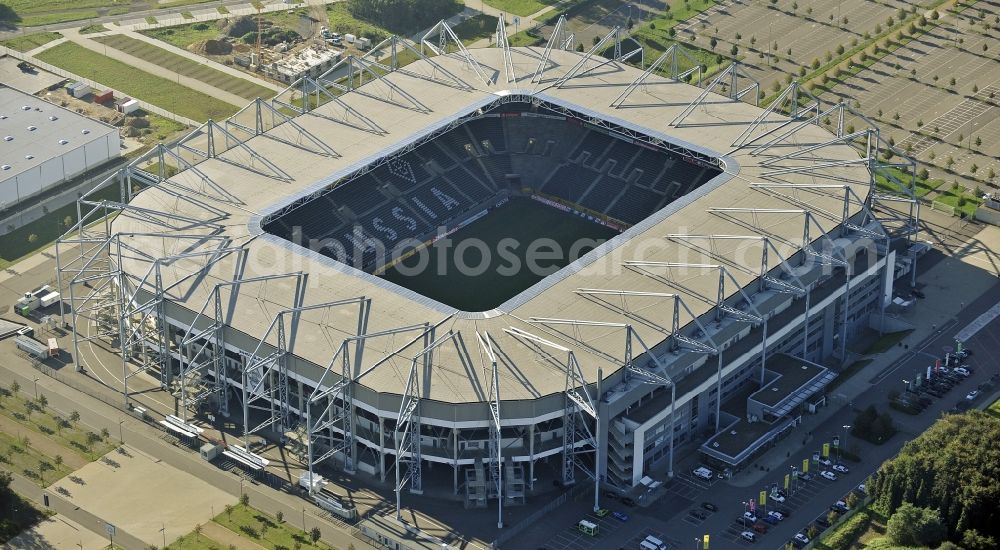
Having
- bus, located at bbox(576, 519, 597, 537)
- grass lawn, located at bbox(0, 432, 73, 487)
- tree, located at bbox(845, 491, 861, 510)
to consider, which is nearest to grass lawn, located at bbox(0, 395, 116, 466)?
grass lawn, located at bbox(0, 432, 73, 487)

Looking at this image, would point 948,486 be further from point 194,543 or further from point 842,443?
point 194,543

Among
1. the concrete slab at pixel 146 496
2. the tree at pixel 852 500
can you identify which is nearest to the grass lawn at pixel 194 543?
the concrete slab at pixel 146 496

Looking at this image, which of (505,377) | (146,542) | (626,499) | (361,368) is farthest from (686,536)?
(146,542)

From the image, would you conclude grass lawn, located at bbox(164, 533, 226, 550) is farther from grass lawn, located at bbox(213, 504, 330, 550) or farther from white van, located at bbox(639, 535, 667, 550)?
white van, located at bbox(639, 535, 667, 550)

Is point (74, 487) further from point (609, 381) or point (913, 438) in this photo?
point (913, 438)

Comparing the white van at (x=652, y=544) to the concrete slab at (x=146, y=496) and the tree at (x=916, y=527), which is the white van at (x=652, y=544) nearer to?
the tree at (x=916, y=527)
